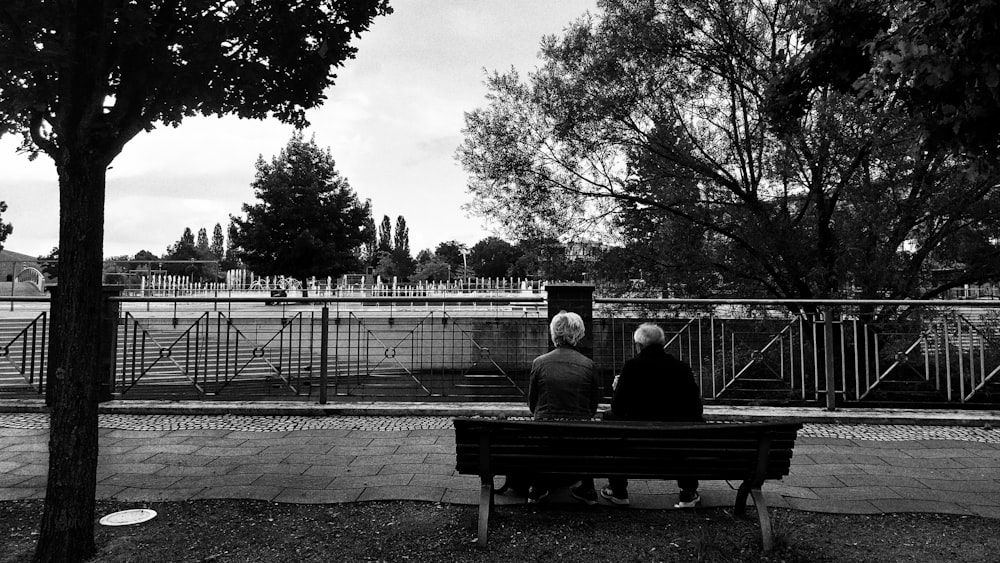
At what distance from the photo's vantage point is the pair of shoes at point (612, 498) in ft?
13.1

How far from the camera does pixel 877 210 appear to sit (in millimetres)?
10273

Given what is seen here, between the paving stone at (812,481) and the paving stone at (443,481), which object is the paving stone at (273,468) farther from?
the paving stone at (812,481)

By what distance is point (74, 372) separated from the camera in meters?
3.16

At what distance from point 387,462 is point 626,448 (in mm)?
2425

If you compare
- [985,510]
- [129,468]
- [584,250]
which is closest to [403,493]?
[129,468]

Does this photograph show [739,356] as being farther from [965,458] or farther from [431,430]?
[431,430]

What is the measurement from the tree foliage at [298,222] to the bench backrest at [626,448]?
3256cm

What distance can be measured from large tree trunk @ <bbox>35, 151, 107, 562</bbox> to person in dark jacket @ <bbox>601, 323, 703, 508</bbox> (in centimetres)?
306

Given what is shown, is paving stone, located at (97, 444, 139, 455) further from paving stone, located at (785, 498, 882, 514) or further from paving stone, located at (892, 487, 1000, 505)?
paving stone, located at (892, 487, 1000, 505)

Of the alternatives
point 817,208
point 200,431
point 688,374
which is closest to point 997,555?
point 688,374

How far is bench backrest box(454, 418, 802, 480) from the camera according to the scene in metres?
3.26

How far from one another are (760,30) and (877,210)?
438 cm

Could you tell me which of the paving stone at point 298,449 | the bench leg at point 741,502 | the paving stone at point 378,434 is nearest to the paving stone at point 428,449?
the paving stone at point 378,434

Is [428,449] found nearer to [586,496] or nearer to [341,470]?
[341,470]
